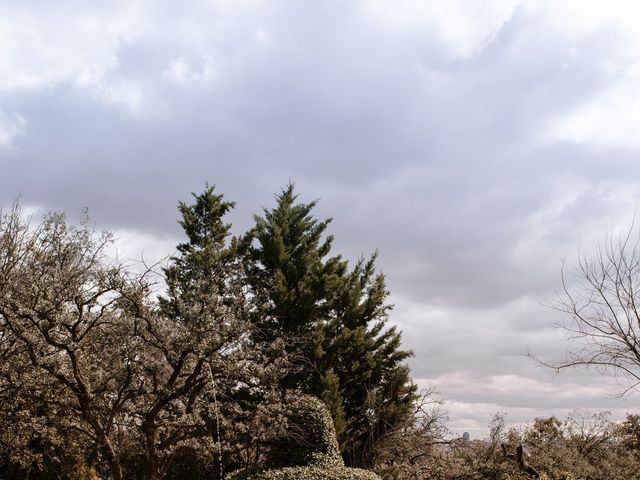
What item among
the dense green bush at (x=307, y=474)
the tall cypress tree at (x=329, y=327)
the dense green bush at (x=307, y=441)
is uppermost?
the tall cypress tree at (x=329, y=327)

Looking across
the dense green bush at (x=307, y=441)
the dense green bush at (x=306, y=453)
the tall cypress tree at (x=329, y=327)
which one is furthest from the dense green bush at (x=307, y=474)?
the tall cypress tree at (x=329, y=327)

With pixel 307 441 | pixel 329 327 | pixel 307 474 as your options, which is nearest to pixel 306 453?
pixel 307 441

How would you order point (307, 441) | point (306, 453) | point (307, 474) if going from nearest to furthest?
point (307, 474)
point (306, 453)
point (307, 441)

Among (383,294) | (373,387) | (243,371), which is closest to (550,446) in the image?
(373,387)

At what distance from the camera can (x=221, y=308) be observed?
11.8 metres

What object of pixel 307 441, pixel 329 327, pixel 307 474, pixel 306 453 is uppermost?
pixel 329 327

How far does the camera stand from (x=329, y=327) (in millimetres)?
18234

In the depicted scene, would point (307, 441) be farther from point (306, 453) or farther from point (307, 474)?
point (307, 474)

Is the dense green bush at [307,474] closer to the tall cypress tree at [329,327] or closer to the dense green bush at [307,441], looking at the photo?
the dense green bush at [307,441]

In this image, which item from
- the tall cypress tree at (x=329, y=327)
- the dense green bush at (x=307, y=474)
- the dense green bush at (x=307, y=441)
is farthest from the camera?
the tall cypress tree at (x=329, y=327)

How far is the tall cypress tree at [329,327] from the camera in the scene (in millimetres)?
17219

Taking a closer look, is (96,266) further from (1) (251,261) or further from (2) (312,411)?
(1) (251,261)

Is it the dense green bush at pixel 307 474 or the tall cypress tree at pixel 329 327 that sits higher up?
the tall cypress tree at pixel 329 327

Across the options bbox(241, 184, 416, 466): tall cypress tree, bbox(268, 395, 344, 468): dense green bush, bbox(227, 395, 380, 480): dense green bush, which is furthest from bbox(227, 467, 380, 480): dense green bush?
bbox(241, 184, 416, 466): tall cypress tree
